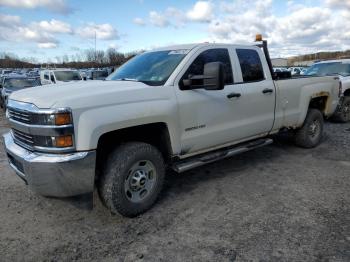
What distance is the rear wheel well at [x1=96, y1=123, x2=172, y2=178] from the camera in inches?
148

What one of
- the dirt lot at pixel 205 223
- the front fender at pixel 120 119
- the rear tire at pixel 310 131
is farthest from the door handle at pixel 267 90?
the front fender at pixel 120 119

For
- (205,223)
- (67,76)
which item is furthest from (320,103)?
(67,76)

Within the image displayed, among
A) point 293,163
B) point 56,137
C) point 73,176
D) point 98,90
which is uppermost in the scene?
point 98,90

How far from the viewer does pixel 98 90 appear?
3.61 m

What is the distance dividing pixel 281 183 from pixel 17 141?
3520mm

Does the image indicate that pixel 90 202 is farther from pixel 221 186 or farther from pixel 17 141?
pixel 221 186

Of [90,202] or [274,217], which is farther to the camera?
[90,202]

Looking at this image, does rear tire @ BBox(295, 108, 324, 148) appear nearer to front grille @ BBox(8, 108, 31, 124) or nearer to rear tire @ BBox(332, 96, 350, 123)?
rear tire @ BBox(332, 96, 350, 123)

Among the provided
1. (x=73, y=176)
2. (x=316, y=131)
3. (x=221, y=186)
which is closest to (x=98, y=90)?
(x=73, y=176)

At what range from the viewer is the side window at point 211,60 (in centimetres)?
437

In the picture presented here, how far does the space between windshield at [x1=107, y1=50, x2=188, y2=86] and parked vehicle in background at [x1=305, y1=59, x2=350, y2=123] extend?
6.41 metres

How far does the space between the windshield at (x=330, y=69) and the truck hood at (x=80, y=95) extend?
8129mm

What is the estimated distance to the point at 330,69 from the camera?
35.0 feet

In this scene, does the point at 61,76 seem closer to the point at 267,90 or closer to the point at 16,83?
the point at 16,83
